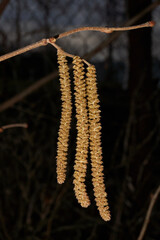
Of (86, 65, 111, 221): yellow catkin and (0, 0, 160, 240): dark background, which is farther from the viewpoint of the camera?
(0, 0, 160, 240): dark background

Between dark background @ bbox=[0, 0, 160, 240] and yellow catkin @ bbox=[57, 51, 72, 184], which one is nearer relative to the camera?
yellow catkin @ bbox=[57, 51, 72, 184]

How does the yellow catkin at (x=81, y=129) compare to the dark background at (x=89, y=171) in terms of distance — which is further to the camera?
the dark background at (x=89, y=171)

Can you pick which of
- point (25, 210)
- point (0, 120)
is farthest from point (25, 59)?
point (25, 210)

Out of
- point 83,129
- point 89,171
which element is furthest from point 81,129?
point 89,171

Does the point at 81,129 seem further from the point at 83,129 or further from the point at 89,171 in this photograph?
the point at 89,171

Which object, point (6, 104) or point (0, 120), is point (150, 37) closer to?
point (0, 120)

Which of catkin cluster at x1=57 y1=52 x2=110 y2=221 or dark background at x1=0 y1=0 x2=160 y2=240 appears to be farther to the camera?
dark background at x1=0 y1=0 x2=160 y2=240
